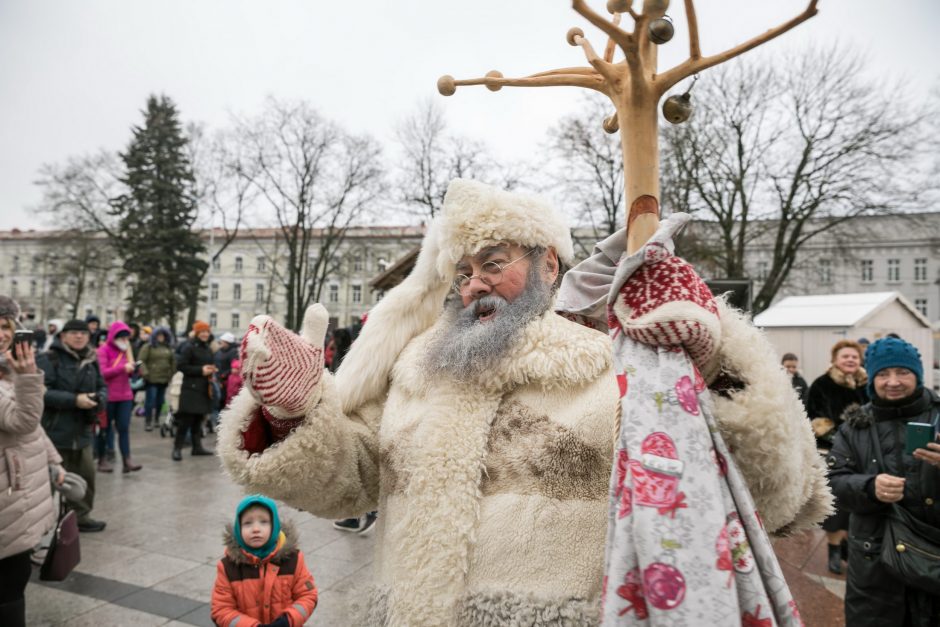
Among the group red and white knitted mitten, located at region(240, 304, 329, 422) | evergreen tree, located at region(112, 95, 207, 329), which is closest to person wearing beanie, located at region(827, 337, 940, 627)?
red and white knitted mitten, located at region(240, 304, 329, 422)

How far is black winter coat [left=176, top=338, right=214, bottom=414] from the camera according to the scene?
812cm

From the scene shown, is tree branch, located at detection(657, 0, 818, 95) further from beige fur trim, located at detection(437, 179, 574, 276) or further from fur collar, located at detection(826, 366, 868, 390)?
fur collar, located at detection(826, 366, 868, 390)

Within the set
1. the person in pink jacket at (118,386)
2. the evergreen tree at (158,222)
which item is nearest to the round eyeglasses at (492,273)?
the person in pink jacket at (118,386)

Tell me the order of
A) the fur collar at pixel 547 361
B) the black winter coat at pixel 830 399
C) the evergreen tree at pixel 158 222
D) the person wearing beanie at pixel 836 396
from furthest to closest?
the evergreen tree at pixel 158 222 < the black winter coat at pixel 830 399 < the person wearing beanie at pixel 836 396 < the fur collar at pixel 547 361

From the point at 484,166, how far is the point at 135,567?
18.8 metres

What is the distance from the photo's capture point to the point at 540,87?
55.8 inches

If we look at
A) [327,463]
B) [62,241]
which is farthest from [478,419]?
[62,241]

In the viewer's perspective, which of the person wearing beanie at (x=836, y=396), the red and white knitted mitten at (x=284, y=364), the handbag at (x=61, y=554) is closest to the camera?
the red and white knitted mitten at (x=284, y=364)

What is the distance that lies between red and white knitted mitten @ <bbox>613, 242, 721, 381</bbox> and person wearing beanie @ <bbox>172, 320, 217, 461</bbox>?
7947 mm

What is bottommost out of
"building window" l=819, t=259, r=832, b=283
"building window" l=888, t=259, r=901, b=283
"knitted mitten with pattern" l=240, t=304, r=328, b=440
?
"knitted mitten with pattern" l=240, t=304, r=328, b=440

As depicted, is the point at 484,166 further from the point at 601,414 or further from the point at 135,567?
the point at 601,414

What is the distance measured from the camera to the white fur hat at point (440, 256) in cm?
183

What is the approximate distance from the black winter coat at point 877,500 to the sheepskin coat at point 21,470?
4.04 meters

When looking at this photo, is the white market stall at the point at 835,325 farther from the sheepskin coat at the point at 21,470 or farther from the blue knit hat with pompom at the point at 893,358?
the sheepskin coat at the point at 21,470
